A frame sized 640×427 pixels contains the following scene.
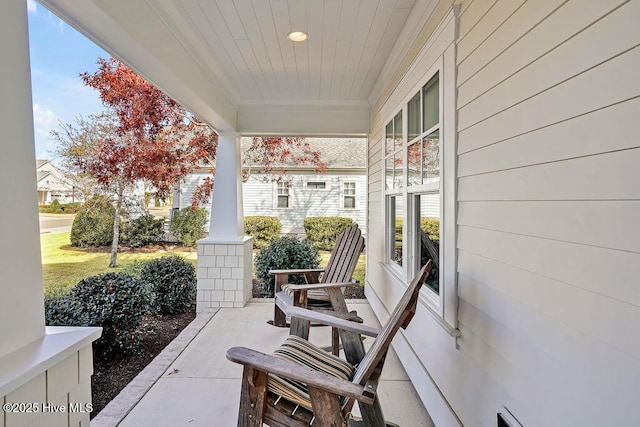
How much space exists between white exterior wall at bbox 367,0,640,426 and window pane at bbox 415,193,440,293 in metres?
0.41

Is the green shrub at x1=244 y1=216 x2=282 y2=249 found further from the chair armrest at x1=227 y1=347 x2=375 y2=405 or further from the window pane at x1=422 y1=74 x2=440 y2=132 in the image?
the chair armrest at x1=227 y1=347 x2=375 y2=405

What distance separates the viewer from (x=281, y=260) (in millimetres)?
4918

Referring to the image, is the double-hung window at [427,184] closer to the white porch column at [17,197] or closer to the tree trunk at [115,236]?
the white porch column at [17,197]

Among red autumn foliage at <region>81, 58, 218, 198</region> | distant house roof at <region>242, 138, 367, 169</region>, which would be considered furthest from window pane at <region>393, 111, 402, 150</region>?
distant house roof at <region>242, 138, 367, 169</region>

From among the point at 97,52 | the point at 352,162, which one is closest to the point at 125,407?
the point at 97,52

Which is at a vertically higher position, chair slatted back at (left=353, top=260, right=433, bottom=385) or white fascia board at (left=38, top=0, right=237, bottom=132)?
white fascia board at (left=38, top=0, right=237, bottom=132)

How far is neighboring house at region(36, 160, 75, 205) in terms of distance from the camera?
6.04m

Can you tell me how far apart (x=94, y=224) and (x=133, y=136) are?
3427mm

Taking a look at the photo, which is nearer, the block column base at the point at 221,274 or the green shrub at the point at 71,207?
the block column base at the point at 221,274

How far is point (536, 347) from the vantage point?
3.72 feet

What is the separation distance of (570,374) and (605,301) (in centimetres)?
28

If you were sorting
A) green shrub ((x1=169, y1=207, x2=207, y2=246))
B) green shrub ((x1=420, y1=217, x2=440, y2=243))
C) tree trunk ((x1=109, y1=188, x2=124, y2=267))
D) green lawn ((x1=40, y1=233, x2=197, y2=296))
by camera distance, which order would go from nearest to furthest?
green shrub ((x1=420, y1=217, x2=440, y2=243))
green lawn ((x1=40, y1=233, x2=197, y2=296))
tree trunk ((x1=109, y1=188, x2=124, y2=267))
green shrub ((x1=169, y1=207, x2=207, y2=246))

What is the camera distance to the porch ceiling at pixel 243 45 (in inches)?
78.5

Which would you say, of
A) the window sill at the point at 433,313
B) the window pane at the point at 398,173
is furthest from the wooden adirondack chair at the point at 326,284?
the window pane at the point at 398,173
